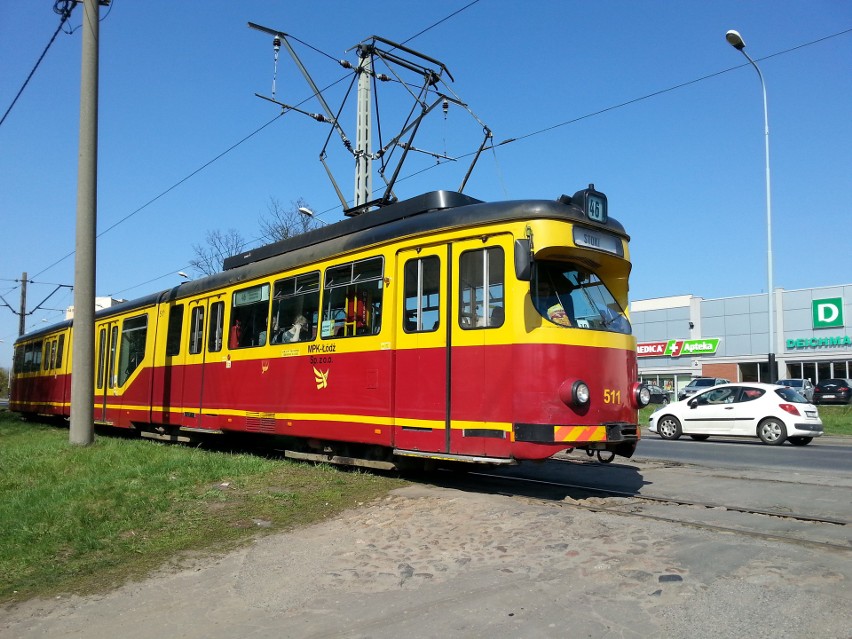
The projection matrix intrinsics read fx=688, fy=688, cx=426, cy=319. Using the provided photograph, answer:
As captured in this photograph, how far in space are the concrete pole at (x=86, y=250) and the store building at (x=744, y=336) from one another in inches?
1307

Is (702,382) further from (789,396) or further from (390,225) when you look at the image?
(390,225)

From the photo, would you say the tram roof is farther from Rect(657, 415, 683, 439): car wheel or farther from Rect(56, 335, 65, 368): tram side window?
Rect(657, 415, 683, 439): car wheel

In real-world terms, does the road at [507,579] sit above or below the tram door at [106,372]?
below

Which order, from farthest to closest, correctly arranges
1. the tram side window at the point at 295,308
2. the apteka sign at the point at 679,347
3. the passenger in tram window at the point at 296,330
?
the apteka sign at the point at 679,347 < the passenger in tram window at the point at 296,330 < the tram side window at the point at 295,308

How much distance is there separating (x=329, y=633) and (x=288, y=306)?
6819mm

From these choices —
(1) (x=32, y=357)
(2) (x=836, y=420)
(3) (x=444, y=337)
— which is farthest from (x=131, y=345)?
(2) (x=836, y=420)

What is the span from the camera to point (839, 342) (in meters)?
40.2

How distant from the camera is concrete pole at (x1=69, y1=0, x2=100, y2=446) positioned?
1241 cm

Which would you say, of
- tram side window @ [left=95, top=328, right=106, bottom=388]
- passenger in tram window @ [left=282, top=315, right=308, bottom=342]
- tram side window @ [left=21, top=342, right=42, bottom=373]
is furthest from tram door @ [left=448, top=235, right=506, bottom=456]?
tram side window @ [left=21, top=342, right=42, bottom=373]

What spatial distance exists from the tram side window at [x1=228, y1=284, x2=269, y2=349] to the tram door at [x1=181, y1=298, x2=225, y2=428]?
52cm

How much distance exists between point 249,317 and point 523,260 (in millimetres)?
5926

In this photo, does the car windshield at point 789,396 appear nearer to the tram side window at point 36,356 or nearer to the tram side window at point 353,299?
the tram side window at point 353,299

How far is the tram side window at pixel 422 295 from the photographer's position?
823 cm

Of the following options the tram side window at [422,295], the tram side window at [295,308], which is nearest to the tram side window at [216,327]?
the tram side window at [295,308]
